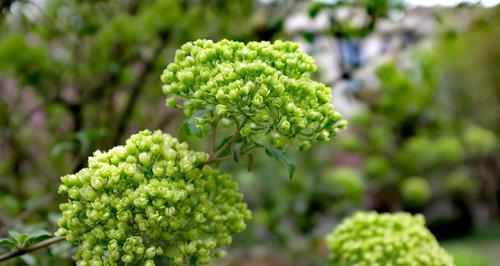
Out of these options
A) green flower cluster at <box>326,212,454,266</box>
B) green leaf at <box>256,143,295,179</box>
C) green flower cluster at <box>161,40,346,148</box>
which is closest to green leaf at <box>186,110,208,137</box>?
green flower cluster at <box>161,40,346,148</box>

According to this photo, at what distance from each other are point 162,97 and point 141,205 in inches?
98.9

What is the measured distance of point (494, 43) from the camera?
407 inches

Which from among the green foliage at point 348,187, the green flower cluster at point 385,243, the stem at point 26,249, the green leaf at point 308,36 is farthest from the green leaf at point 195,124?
the green foliage at point 348,187

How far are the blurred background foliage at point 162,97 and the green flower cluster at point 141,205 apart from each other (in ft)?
0.55

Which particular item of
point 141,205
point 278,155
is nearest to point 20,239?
point 141,205

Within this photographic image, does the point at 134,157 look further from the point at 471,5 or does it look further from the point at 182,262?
the point at 471,5

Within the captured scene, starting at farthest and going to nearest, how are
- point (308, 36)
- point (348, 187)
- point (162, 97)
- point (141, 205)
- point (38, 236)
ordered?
point (348, 187) → point (162, 97) → point (308, 36) → point (38, 236) → point (141, 205)

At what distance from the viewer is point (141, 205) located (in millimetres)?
1027

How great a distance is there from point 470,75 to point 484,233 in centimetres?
286

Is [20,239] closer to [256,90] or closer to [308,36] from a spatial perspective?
[256,90]

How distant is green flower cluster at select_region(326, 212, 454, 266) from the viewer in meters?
1.41

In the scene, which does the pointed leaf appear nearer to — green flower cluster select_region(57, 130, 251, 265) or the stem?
green flower cluster select_region(57, 130, 251, 265)

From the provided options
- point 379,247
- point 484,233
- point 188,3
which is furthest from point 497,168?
point 379,247

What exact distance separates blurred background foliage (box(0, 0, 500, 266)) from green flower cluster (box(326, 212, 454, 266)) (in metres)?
0.69
